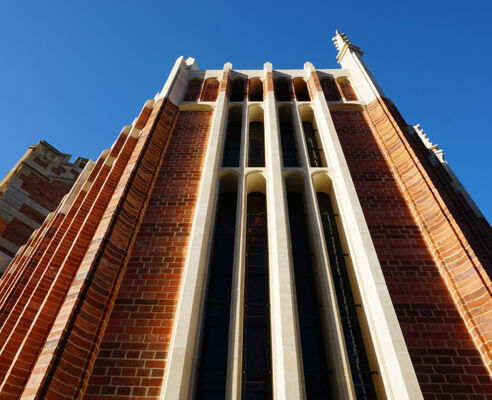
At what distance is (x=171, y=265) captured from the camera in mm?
4727

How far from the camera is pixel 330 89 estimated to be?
961 cm

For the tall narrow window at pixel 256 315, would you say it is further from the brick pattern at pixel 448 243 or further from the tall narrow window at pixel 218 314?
the brick pattern at pixel 448 243

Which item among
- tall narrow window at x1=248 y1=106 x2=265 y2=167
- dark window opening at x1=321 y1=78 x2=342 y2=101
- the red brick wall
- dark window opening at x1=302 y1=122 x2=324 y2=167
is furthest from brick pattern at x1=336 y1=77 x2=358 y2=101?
the red brick wall

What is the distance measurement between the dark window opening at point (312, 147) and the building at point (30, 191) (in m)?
8.47

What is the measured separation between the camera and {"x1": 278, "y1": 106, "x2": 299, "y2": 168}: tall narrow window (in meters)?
7.68

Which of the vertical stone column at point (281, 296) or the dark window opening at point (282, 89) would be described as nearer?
the vertical stone column at point (281, 296)

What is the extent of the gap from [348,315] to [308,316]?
51 cm

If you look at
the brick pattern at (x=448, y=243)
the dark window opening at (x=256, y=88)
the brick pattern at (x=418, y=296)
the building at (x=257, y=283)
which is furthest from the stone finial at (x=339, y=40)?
the brick pattern at (x=418, y=296)

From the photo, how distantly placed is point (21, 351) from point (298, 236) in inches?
157

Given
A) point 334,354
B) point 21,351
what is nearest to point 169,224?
point 21,351

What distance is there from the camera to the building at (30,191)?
10236 mm

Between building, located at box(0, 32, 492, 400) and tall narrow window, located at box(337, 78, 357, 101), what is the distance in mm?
1935

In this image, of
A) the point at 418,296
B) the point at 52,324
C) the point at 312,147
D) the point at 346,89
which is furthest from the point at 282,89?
the point at 52,324

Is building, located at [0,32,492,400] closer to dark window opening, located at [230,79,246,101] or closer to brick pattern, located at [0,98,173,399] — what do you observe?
brick pattern, located at [0,98,173,399]
